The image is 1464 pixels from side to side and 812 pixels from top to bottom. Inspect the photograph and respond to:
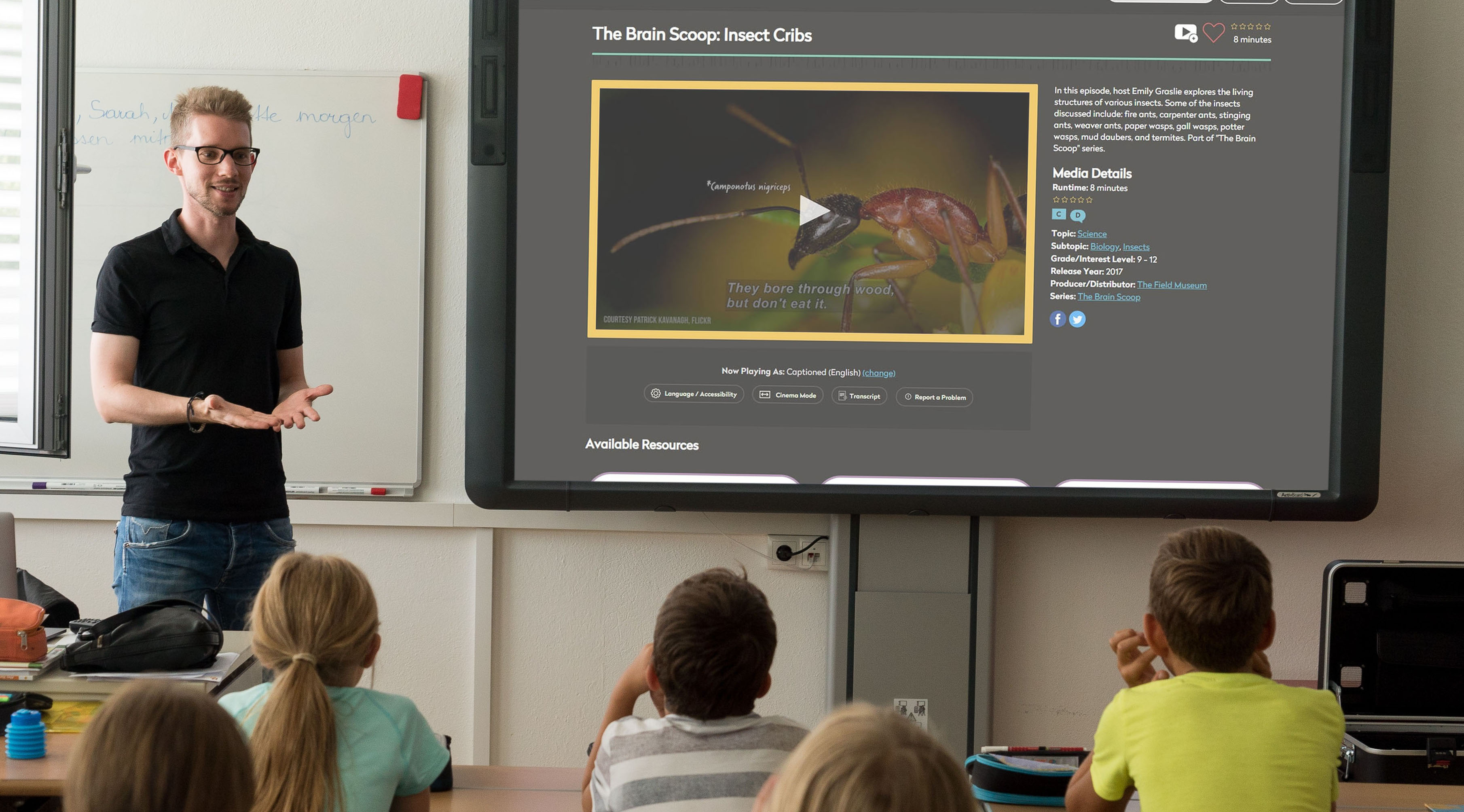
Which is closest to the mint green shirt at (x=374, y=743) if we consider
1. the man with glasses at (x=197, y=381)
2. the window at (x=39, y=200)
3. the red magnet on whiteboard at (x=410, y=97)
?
the man with glasses at (x=197, y=381)

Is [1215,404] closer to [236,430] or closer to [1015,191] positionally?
[1015,191]

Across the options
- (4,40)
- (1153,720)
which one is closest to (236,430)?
(4,40)

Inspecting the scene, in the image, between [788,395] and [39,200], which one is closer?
[39,200]

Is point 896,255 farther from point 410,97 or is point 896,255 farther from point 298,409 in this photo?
point 298,409

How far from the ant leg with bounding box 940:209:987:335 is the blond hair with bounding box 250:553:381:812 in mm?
1864

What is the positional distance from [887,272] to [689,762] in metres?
1.86

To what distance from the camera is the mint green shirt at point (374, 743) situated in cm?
144

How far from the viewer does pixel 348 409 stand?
318 centimetres

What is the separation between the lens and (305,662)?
1463 millimetres

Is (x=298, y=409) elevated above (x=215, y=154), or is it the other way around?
(x=215, y=154)

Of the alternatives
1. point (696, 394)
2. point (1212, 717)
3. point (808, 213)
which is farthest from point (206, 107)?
point (1212, 717)

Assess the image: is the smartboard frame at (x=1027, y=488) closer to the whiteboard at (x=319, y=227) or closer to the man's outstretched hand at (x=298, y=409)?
the whiteboard at (x=319, y=227)

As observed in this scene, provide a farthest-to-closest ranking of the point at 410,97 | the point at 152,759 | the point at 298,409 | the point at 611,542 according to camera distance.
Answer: the point at 611,542
the point at 410,97
the point at 298,409
the point at 152,759

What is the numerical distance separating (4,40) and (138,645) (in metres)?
1.35
